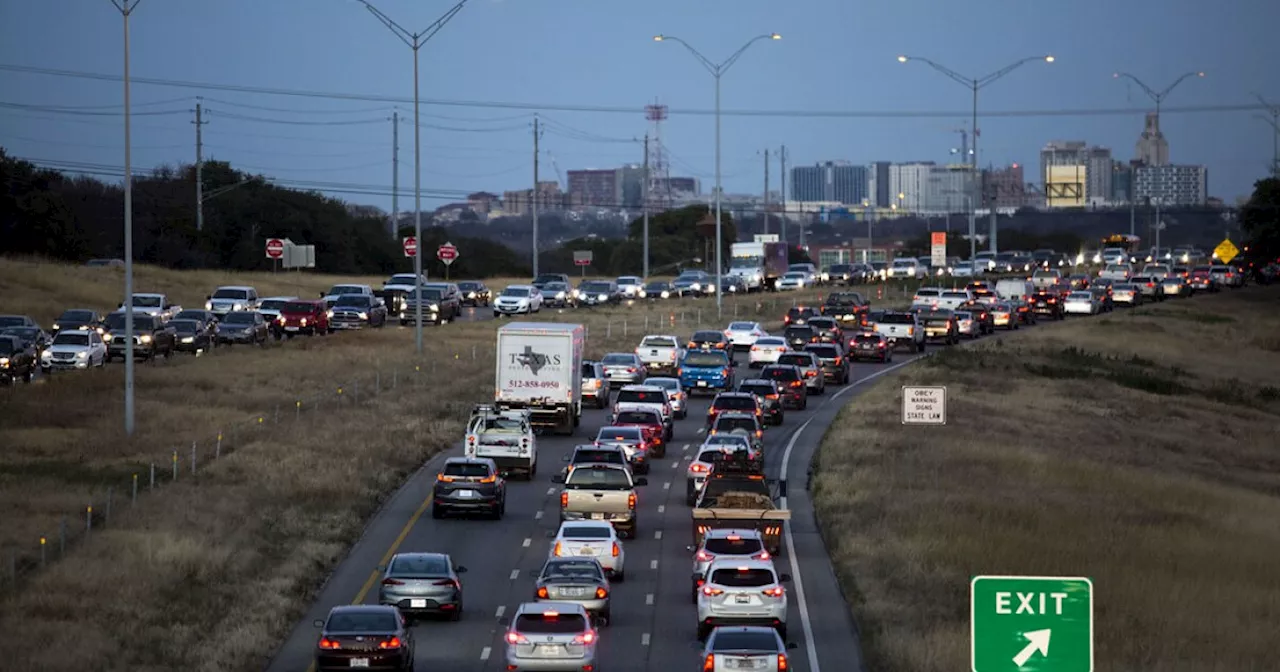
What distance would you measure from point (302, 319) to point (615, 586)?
48.2 metres

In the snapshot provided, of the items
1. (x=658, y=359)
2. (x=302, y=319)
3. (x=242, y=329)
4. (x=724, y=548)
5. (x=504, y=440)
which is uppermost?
(x=302, y=319)

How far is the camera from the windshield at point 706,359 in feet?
209

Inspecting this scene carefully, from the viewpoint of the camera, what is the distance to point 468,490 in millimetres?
38688

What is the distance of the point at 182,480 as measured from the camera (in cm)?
4247

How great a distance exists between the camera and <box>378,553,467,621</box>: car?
95.7 ft

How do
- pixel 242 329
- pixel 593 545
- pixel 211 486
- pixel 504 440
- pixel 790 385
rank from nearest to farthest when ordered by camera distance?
pixel 593 545
pixel 211 486
pixel 504 440
pixel 790 385
pixel 242 329

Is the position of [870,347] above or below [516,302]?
below

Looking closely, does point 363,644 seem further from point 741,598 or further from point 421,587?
point 741,598

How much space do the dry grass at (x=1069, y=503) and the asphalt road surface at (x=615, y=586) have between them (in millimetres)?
668

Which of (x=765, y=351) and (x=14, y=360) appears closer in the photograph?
(x=14, y=360)

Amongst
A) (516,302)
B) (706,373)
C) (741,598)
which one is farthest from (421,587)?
(516,302)

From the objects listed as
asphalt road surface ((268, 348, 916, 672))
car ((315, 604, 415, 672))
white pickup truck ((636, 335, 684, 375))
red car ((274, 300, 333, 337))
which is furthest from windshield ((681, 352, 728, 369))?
car ((315, 604, 415, 672))

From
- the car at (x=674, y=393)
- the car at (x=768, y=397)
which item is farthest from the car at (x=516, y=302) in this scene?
the car at (x=768, y=397)

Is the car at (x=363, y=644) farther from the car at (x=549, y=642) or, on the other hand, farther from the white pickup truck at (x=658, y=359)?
the white pickup truck at (x=658, y=359)
